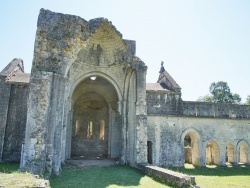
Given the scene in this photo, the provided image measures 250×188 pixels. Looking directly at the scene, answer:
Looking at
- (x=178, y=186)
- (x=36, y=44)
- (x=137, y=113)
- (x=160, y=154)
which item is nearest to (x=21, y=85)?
(x=36, y=44)

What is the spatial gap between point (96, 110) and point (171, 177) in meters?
14.3

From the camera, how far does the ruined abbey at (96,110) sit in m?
10.7

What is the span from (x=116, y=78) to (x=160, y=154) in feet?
22.5

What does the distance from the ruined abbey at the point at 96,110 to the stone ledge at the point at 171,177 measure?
3059mm

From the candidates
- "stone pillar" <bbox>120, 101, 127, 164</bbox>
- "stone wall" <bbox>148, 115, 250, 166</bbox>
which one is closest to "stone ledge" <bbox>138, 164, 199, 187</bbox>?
"stone pillar" <bbox>120, 101, 127, 164</bbox>

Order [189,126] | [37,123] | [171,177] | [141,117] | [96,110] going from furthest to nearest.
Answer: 1. [96,110]
2. [189,126]
3. [141,117]
4. [37,123]
5. [171,177]

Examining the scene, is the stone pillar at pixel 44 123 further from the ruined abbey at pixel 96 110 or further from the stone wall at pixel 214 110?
the stone wall at pixel 214 110

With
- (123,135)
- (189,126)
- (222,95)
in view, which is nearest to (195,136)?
(189,126)

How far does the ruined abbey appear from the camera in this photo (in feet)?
35.1

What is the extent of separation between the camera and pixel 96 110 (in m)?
22.6

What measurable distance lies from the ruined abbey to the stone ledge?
10.0ft

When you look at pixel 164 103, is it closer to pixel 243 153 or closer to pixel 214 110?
pixel 214 110

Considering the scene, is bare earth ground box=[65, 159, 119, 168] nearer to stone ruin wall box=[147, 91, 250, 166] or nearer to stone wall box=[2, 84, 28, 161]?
stone wall box=[2, 84, 28, 161]

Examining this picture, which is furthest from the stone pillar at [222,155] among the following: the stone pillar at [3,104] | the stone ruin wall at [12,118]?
the stone pillar at [3,104]
